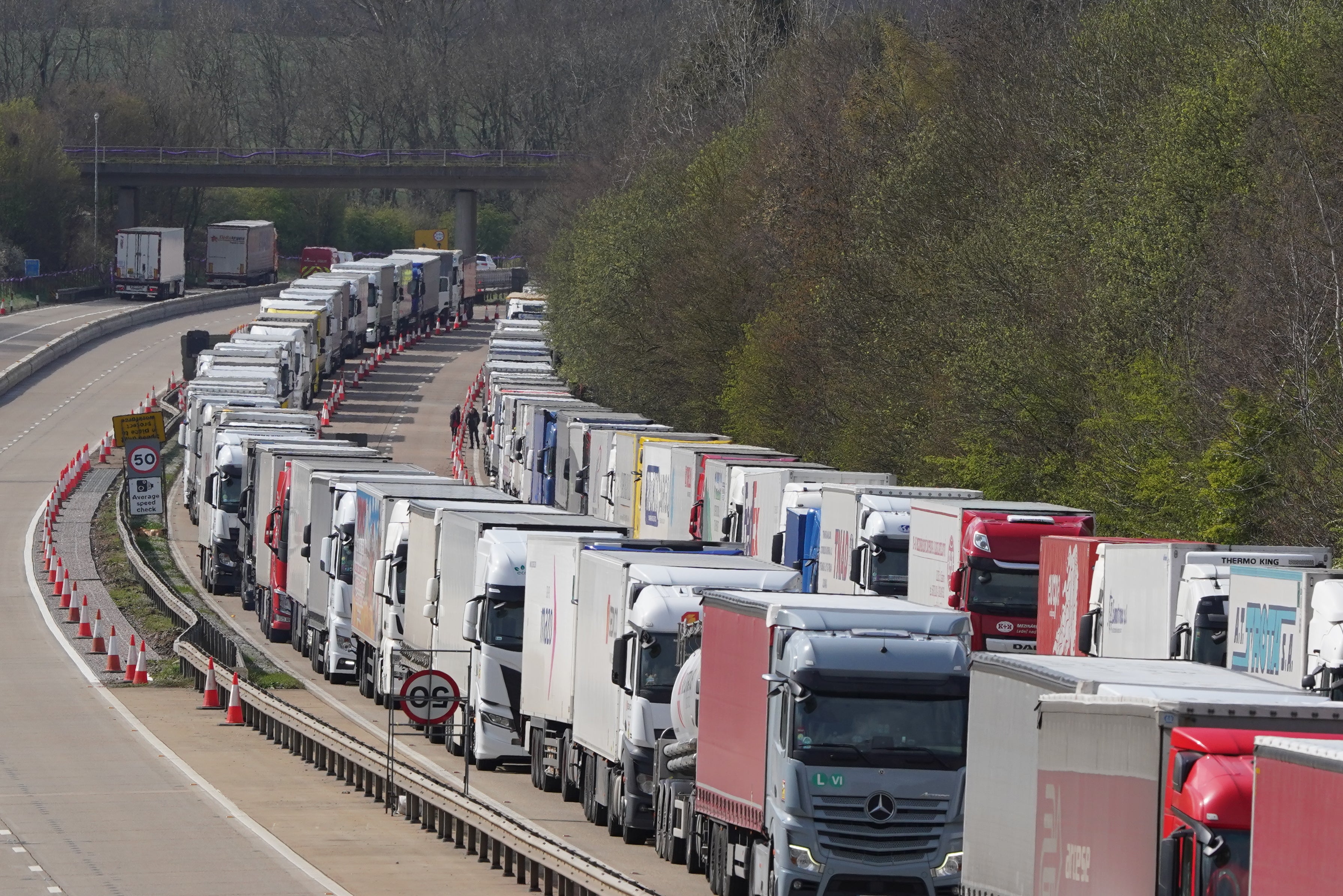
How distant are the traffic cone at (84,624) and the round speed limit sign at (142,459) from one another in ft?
19.5

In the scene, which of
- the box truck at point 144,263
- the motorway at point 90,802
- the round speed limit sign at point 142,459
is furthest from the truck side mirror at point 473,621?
the box truck at point 144,263

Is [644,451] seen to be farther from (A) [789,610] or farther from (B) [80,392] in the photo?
(B) [80,392]

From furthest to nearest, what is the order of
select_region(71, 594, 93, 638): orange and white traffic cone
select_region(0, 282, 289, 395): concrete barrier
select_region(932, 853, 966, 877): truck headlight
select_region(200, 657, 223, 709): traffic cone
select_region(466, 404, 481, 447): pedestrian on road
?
1. select_region(0, 282, 289, 395): concrete barrier
2. select_region(466, 404, 481, 447): pedestrian on road
3. select_region(71, 594, 93, 638): orange and white traffic cone
4. select_region(200, 657, 223, 709): traffic cone
5. select_region(932, 853, 966, 877): truck headlight

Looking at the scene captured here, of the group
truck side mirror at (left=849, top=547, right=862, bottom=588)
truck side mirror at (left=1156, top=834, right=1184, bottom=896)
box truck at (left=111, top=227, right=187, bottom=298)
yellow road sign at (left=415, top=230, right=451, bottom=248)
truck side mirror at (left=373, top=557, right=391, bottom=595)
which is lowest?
truck side mirror at (left=373, top=557, right=391, bottom=595)

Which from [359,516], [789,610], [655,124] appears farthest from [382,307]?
[789,610]

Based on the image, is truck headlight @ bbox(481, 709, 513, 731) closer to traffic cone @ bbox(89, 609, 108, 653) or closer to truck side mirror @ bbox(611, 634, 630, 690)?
truck side mirror @ bbox(611, 634, 630, 690)

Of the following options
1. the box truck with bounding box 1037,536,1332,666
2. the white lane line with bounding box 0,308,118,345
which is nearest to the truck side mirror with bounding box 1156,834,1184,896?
the box truck with bounding box 1037,536,1332,666

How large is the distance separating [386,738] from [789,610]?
1396 centimetres

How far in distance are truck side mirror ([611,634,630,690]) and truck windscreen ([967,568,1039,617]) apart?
7722 mm

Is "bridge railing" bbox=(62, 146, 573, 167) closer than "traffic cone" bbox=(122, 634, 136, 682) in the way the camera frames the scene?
No

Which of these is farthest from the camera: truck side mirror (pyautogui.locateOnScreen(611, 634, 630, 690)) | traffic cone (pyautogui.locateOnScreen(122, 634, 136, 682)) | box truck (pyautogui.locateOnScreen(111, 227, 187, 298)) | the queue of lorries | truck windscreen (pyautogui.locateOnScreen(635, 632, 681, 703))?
box truck (pyautogui.locateOnScreen(111, 227, 187, 298))

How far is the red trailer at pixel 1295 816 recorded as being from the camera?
9398 millimetres

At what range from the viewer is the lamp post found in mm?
130375

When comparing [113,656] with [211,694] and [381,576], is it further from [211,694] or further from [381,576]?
[381,576]
